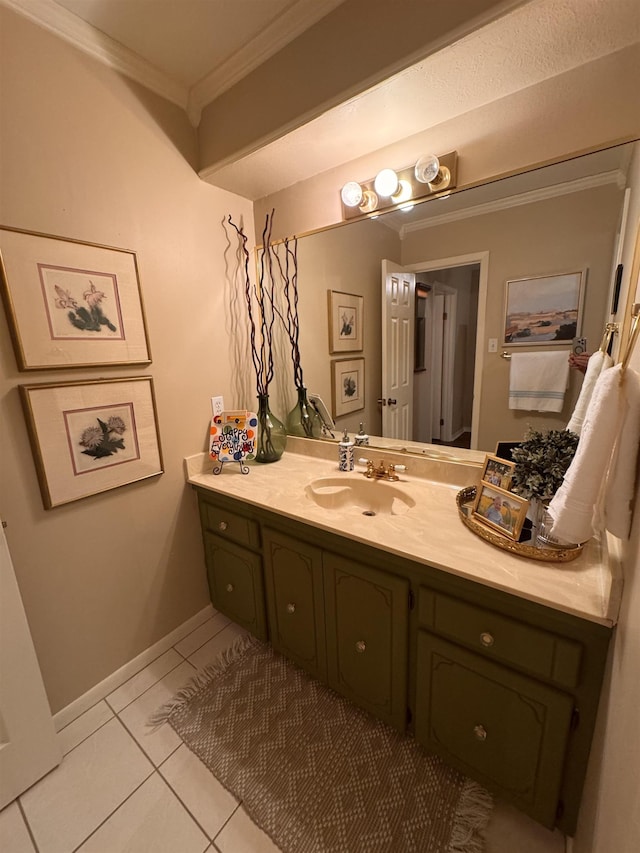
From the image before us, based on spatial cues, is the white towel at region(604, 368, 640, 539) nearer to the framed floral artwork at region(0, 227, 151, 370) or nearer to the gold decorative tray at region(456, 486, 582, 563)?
the gold decorative tray at region(456, 486, 582, 563)

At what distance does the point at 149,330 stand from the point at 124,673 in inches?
59.1

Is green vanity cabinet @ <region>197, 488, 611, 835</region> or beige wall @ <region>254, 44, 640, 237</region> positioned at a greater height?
beige wall @ <region>254, 44, 640, 237</region>

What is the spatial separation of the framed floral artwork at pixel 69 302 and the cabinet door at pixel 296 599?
0.96 metres

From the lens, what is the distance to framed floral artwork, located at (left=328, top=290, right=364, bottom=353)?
1723mm

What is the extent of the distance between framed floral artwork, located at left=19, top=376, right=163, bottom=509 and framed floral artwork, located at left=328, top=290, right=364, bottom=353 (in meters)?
0.90

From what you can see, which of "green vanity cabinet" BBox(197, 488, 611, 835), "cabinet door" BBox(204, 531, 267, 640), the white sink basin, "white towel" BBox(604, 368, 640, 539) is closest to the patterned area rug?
"green vanity cabinet" BBox(197, 488, 611, 835)

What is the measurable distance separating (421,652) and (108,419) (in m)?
1.38

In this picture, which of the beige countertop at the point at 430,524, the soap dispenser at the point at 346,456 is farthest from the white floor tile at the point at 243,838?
the soap dispenser at the point at 346,456

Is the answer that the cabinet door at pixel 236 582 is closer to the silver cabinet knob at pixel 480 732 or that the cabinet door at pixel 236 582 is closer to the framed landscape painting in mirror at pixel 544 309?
the silver cabinet knob at pixel 480 732

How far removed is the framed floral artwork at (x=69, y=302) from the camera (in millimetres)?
1099

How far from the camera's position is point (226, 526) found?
1.59 m

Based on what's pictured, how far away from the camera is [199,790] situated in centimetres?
115

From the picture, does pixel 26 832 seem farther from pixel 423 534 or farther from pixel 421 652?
pixel 423 534

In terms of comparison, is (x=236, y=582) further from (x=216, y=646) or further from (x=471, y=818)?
(x=471, y=818)
